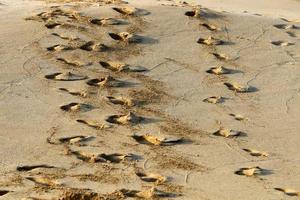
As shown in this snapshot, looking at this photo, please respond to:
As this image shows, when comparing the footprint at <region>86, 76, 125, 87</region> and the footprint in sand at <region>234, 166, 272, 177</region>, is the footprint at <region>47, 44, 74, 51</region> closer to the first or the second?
the footprint at <region>86, 76, 125, 87</region>

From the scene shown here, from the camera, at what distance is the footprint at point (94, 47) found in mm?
6164

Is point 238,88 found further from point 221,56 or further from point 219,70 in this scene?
point 221,56

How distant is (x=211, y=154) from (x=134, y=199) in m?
1.08

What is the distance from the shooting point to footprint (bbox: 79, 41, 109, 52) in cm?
616

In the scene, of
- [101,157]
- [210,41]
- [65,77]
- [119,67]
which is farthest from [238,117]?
[65,77]

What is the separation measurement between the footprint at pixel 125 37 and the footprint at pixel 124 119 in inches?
56.3

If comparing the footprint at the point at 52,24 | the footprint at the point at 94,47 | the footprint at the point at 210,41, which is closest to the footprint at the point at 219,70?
the footprint at the point at 210,41

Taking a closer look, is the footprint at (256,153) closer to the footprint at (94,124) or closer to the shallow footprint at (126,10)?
the footprint at (94,124)

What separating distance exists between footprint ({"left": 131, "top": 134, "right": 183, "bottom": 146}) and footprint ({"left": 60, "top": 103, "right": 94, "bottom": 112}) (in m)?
0.58

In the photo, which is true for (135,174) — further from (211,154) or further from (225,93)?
(225,93)

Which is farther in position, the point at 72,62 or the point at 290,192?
the point at 72,62

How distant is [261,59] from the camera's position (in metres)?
6.44

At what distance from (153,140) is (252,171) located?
85cm

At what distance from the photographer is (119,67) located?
5.94 metres
